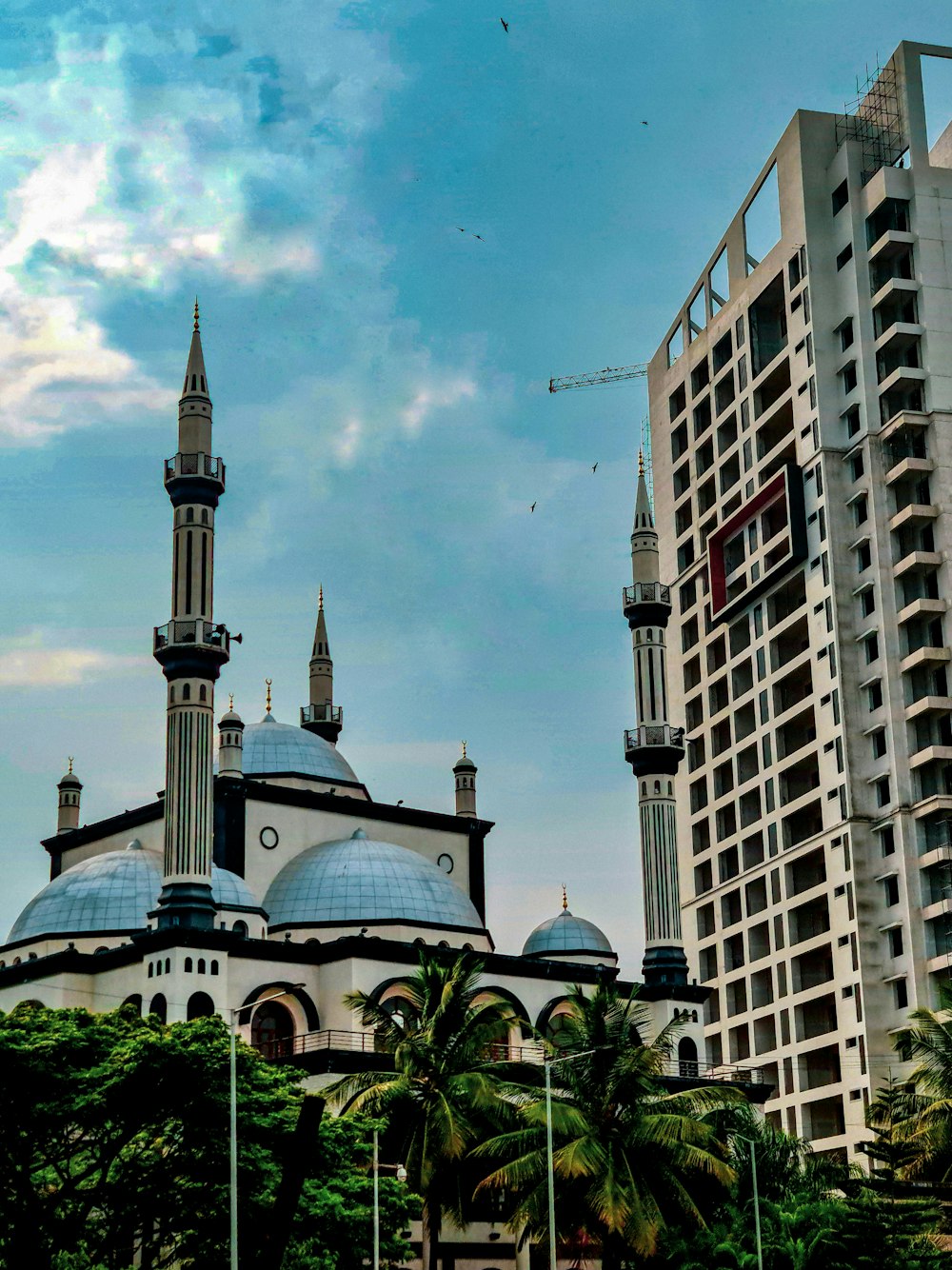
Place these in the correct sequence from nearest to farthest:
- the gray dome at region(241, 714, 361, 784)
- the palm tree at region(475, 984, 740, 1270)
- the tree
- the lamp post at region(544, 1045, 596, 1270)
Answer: the tree → the lamp post at region(544, 1045, 596, 1270) → the palm tree at region(475, 984, 740, 1270) → the gray dome at region(241, 714, 361, 784)

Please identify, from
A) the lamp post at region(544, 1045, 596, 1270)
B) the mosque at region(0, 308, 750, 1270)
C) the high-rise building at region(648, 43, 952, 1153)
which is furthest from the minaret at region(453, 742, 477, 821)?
the lamp post at region(544, 1045, 596, 1270)

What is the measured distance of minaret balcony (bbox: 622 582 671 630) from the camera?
69.5 meters

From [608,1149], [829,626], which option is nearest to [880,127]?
[829,626]

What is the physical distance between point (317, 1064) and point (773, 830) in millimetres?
34649

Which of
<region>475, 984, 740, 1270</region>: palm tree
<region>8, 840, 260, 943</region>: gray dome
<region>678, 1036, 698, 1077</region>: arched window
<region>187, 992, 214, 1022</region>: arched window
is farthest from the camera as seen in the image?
<region>678, 1036, 698, 1077</region>: arched window

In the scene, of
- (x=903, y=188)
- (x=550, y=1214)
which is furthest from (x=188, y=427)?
(x=903, y=188)

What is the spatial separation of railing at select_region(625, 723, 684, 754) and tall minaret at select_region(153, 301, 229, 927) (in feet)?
55.5

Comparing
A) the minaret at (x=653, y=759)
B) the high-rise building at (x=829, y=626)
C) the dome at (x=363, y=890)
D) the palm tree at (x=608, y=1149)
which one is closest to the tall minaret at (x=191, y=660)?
the dome at (x=363, y=890)

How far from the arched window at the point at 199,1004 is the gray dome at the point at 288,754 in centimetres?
1720

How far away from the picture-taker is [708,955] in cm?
8788

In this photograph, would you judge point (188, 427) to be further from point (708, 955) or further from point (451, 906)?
point (708, 955)

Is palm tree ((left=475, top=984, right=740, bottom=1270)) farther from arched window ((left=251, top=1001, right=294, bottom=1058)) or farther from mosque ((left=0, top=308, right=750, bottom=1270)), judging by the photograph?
arched window ((left=251, top=1001, right=294, bottom=1058))

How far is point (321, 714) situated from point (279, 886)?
58.0ft

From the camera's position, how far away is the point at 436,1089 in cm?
4459
